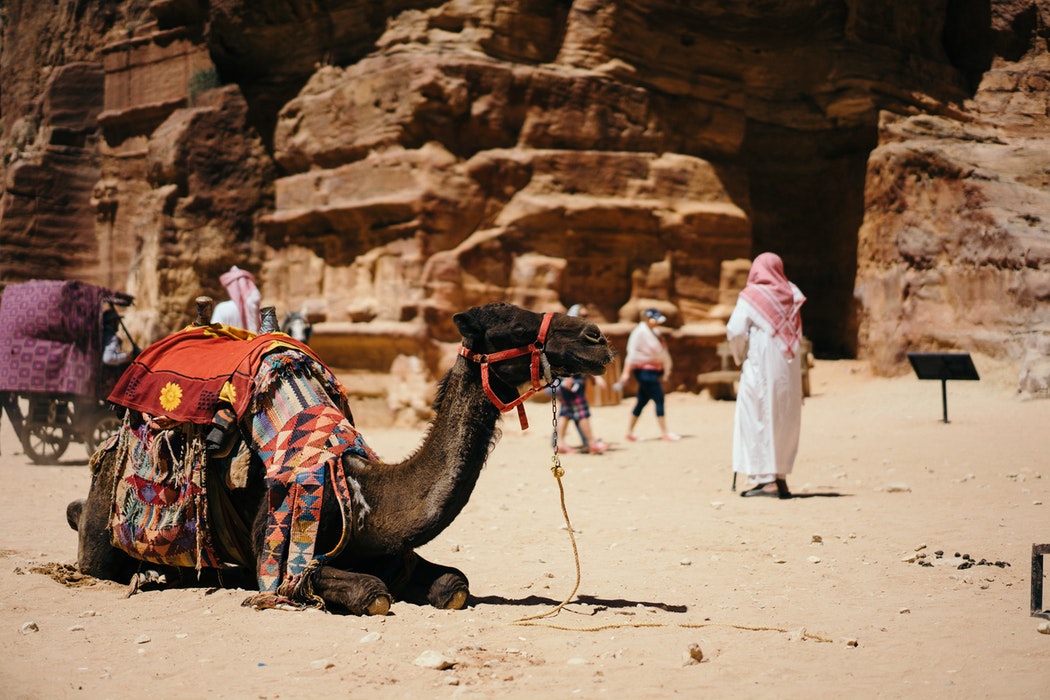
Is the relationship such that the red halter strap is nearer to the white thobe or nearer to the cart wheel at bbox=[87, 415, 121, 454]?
the white thobe

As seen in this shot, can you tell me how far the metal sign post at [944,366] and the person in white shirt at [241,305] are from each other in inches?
336

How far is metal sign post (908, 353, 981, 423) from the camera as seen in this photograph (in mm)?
13539

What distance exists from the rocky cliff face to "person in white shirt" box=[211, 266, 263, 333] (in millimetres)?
5175

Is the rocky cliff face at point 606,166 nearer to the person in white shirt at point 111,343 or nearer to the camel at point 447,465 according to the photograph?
the person in white shirt at point 111,343

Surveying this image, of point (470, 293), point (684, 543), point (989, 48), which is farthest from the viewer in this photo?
point (989, 48)

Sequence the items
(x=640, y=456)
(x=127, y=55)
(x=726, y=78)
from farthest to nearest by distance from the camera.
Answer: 1. (x=127, y=55)
2. (x=726, y=78)
3. (x=640, y=456)

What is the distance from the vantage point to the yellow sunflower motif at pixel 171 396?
17.8 feet

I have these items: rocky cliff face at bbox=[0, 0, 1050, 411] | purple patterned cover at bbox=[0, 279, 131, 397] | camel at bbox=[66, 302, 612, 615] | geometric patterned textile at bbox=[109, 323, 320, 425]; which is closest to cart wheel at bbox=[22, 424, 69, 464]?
purple patterned cover at bbox=[0, 279, 131, 397]

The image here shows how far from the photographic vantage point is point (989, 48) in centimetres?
2209

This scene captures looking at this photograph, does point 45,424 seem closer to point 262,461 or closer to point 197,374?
point 197,374

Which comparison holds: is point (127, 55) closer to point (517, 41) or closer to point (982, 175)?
point (517, 41)

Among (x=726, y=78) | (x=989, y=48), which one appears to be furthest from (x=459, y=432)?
(x=989, y=48)

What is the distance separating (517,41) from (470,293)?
4.81 meters

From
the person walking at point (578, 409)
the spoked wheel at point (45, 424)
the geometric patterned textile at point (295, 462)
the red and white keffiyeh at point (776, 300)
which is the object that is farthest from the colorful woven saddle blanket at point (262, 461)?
the spoked wheel at point (45, 424)
